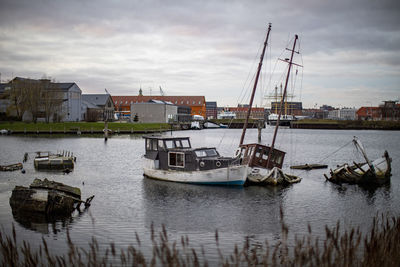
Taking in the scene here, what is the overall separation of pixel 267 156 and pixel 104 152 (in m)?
31.4

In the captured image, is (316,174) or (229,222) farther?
Result: (316,174)

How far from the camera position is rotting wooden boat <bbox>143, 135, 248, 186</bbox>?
3000 cm

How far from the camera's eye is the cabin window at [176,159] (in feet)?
104

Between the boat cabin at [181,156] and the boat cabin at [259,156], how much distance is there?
7.69ft

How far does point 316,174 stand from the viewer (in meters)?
39.0

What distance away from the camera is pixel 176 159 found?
105ft

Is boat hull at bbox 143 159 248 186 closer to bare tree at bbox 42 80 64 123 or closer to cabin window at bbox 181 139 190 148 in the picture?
cabin window at bbox 181 139 190 148

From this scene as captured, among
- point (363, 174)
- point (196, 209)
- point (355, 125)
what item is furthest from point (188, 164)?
point (355, 125)

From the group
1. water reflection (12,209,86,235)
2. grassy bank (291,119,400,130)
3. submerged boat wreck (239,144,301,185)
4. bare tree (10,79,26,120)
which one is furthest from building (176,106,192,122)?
water reflection (12,209,86,235)

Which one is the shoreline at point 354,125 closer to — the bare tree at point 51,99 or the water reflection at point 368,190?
the bare tree at point 51,99

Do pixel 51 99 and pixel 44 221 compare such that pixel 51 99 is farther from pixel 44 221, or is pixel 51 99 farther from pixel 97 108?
pixel 44 221

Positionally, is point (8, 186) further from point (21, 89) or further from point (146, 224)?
point (21, 89)

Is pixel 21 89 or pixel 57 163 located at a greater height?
pixel 21 89

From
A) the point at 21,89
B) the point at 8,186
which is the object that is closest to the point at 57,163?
the point at 8,186
